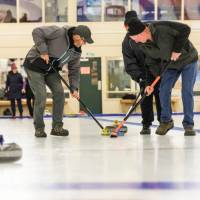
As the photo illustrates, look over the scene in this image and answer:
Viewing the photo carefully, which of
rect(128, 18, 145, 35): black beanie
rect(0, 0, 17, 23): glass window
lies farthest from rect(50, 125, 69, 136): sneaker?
rect(0, 0, 17, 23): glass window

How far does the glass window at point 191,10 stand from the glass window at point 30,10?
17.0 feet

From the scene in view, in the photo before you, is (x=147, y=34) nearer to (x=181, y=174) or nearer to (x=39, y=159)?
(x=39, y=159)

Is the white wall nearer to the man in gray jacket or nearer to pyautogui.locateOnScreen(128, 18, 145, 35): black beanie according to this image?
the man in gray jacket

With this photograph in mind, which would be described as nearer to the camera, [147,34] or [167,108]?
[147,34]

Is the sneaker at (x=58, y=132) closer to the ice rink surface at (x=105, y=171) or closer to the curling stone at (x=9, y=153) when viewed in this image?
the ice rink surface at (x=105, y=171)

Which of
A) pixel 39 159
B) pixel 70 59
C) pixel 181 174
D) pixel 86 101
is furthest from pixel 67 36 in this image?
pixel 86 101

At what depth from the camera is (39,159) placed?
11.6 ft

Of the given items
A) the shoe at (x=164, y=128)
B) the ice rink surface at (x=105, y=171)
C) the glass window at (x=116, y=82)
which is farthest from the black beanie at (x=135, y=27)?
the glass window at (x=116, y=82)

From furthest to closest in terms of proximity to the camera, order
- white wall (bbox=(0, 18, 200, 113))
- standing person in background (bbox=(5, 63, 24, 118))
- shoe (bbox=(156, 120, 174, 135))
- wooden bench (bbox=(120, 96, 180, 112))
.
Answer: white wall (bbox=(0, 18, 200, 113))
wooden bench (bbox=(120, 96, 180, 112))
standing person in background (bbox=(5, 63, 24, 118))
shoe (bbox=(156, 120, 174, 135))

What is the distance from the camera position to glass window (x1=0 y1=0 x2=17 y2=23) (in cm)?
1680

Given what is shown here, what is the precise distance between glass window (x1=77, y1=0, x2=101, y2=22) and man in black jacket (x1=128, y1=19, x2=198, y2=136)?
11.9m

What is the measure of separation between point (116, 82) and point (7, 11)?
4577 millimetres

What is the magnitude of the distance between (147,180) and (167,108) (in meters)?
2.71

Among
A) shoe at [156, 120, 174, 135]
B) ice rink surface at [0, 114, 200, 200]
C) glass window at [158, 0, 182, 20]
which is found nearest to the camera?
ice rink surface at [0, 114, 200, 200]
